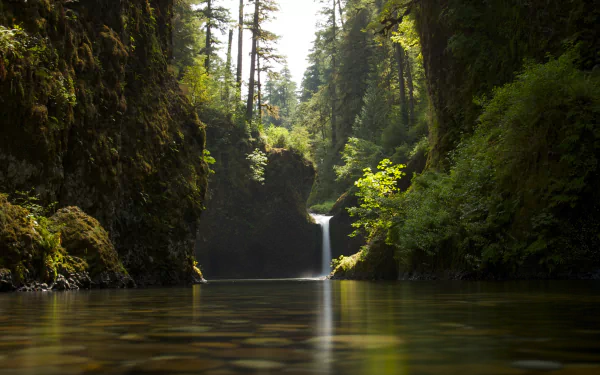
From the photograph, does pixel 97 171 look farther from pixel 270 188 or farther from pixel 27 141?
pixel 270 188

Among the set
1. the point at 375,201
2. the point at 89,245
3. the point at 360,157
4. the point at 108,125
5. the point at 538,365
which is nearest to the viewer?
the point at 538,365

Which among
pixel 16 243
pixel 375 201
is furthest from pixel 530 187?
pixel 16 243

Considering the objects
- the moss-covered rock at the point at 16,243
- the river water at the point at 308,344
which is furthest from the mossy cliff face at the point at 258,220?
the river water at the point at 308,344

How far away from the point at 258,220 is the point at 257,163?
445 centimetres

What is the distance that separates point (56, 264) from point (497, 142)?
1155 cm

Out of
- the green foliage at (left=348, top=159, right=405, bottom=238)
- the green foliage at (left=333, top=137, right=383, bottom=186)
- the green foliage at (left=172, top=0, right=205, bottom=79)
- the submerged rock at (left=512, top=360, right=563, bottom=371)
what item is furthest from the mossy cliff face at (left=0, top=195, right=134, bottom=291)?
the green foliage at (left=333, top=137, right=383, bottom=186)

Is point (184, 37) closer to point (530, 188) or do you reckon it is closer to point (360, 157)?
point (360, 157)

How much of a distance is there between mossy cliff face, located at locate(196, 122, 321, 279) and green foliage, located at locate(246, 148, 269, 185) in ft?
1.42

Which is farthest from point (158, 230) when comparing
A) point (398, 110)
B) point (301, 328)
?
point (398, 110)

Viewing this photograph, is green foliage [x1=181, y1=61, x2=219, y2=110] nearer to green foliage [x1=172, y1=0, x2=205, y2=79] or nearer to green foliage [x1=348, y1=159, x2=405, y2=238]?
green foliage [x1=172, y1=0, x2=205, y2=79]

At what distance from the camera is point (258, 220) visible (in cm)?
3697

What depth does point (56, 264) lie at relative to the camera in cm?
1010

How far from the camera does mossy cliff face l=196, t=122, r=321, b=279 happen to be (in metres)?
35.5

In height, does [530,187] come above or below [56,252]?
above
